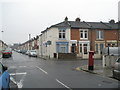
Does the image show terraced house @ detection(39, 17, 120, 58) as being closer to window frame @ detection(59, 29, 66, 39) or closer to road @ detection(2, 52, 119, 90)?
window frame @ detection(59, 29, 66, 39)

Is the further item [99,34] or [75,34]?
[99,34]

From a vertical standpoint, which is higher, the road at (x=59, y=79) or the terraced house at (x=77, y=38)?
the terraced house at (x=77, y=38)

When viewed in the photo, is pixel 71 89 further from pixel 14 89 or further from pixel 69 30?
pixel 69 30

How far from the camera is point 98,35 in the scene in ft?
128

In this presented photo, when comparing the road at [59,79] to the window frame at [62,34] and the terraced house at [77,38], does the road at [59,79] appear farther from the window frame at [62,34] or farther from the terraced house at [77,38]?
the window frame at [62,34]

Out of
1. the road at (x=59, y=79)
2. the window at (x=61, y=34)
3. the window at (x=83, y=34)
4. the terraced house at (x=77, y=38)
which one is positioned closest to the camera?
the road at (x=59, y=79)

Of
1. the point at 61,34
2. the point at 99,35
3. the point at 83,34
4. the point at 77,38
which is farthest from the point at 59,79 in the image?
the point at 99,35

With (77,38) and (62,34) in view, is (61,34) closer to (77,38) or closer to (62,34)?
(62,34)

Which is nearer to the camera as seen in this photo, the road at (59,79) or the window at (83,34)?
the road at (59,79)

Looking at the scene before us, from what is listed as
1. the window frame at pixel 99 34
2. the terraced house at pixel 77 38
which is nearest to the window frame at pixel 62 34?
the terraced house at pixel 77 38

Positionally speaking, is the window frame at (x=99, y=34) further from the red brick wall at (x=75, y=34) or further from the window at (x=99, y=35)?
the red brick wall at (x=75, y=34)

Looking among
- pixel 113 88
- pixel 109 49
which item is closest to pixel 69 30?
pixel 109 49

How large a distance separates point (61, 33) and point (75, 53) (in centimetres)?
Answer: 549

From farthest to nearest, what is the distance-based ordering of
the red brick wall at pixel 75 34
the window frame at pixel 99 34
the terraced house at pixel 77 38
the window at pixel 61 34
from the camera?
the window frame at pixel 99 34, the red brick wall at pixel 75 34, the window at pixel 61 34, the terraced house at pixel 77 38
